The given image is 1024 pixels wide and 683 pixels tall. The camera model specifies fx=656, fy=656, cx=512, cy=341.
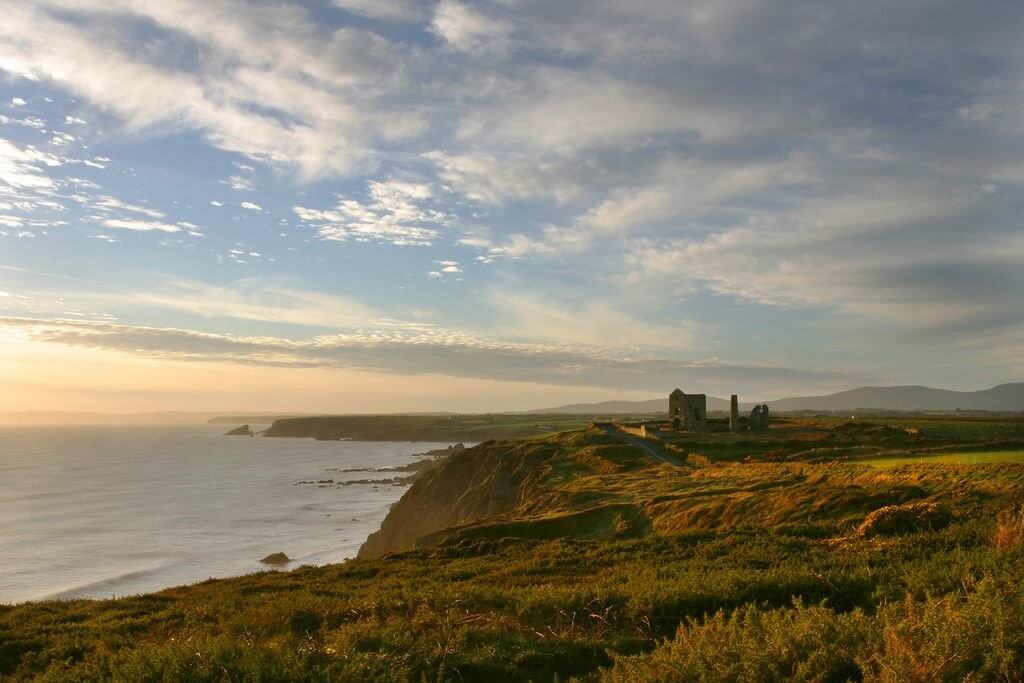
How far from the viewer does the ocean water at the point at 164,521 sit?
4991 centimetres

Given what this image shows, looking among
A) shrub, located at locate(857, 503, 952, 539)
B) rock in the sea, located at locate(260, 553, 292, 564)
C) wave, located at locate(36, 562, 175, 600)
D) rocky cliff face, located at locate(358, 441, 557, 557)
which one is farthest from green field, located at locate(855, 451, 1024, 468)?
wave, located at locate(36, 562, 175, 600)

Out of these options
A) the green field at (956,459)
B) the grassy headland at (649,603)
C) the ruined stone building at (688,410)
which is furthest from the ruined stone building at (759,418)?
the grassy headland at (649,603)

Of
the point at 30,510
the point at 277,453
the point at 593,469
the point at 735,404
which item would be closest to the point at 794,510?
the point at 593,469

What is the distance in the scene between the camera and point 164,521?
7331 cm

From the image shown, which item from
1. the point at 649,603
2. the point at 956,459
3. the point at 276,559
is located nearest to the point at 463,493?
the point at 276,559

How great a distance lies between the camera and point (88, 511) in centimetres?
8106

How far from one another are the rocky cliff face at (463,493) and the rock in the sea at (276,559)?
592 cm

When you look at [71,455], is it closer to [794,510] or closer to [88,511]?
[88,511]

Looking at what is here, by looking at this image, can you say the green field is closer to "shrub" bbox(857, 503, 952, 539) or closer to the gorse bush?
"shrub" bbox(857, 503, 952, 539)

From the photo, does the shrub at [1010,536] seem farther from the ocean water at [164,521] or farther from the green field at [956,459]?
the ocean water at [164,521]

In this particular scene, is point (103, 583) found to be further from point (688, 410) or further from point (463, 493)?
point (688, 410)

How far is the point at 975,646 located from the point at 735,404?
6571 cm

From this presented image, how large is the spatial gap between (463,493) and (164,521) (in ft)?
119

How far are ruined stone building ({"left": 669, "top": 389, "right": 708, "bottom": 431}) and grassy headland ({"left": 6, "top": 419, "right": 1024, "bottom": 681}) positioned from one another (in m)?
40.1
